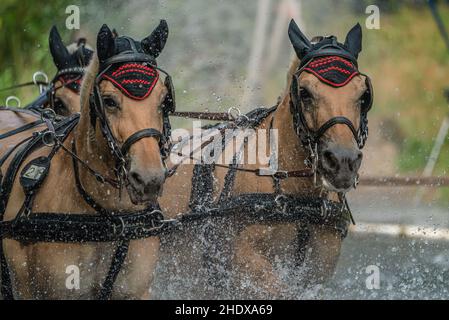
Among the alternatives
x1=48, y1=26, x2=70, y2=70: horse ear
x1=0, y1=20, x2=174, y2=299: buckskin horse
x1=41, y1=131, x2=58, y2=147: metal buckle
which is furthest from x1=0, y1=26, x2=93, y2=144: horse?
x1=0, y1=20, x2=174, y2=299: buckskin horse

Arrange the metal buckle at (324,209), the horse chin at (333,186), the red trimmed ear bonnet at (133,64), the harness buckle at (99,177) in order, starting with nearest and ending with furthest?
the red trimmed ear bonnet at (133,64) → the harness buckle at (99,177) → the horse chin at (333,186) → the metal buckle at (324,209)

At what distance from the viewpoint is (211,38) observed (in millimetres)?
10312

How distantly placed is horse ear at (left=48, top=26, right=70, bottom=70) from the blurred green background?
117 inches

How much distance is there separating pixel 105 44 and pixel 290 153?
1.00 m

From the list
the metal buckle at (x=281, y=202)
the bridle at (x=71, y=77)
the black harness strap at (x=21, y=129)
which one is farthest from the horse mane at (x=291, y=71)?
the bridle at (x=71, y=77)

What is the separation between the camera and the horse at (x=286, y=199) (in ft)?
12.2

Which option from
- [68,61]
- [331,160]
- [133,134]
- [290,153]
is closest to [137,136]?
[133,134]

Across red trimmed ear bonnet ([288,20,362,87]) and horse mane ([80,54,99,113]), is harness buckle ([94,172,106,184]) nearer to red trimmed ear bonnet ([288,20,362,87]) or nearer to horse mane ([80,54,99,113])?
horse mane ([80,54,99,113])

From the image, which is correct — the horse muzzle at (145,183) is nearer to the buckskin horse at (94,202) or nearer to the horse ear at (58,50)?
the buckskin horse at (94,202)

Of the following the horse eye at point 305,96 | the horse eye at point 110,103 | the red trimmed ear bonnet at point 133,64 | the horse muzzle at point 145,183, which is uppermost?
the red trimmed ear bonnet at point 133,64

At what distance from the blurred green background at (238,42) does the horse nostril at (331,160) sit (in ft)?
15.1

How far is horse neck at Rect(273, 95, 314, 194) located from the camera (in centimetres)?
391
